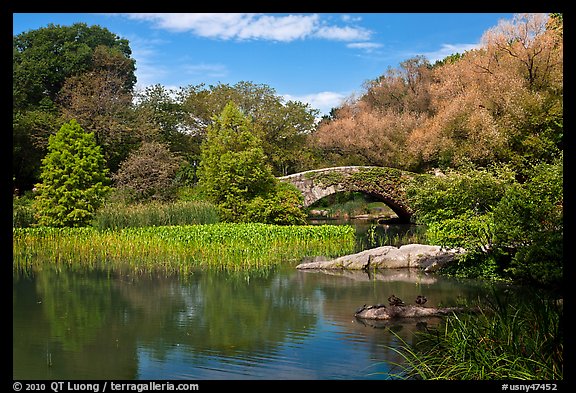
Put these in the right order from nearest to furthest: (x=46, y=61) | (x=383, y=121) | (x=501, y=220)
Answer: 1. (x=501, y=220)
2. (x=383, y=121)
3. (x=46, y=61)

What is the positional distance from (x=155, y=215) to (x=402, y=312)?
11182 mm

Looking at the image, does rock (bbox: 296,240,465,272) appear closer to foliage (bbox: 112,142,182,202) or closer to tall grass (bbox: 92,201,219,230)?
tall grass (bbox: 92,201,219,230)

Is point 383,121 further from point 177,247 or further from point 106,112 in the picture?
point 177,247

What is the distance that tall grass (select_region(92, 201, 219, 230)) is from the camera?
16.9 metres

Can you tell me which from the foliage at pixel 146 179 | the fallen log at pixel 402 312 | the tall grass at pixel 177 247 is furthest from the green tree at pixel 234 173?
the fallen log at pixel 402 312

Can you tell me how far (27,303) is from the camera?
30.0 feet

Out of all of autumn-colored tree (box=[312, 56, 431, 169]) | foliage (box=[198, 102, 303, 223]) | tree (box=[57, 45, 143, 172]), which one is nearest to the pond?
foliage (box=[198, 102, 303, 223])

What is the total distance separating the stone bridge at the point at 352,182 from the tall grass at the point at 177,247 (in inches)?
233

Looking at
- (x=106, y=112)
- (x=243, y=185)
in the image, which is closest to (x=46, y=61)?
(x=106, y=112)

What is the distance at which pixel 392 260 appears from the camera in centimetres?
1269

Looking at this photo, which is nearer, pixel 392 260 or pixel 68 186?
pixel 392 260

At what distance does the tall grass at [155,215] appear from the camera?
16875mm

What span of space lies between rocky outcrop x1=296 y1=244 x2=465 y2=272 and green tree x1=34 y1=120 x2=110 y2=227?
349 inches

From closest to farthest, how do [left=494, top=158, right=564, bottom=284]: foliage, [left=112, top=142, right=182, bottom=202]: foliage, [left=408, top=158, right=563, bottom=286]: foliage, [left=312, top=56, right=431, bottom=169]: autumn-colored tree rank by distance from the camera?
→ 1. [left=494, top=158, right=564, bottom=284]: foliage
2. [left=408, top=158, right=563, bottom=286]: foliage
3. [left=112, top=142, right=182, bottom=202]: foliage
4. [left=312, top=56, right=431, bottom=169]: autumn-colored tree
